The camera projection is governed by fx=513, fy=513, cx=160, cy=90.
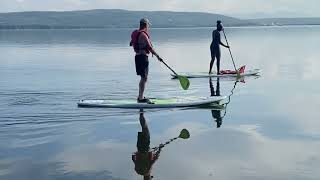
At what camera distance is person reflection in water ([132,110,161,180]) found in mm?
8398

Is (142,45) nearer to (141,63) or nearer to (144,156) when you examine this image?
(141,63)

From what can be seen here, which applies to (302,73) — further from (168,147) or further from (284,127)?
(168,147)

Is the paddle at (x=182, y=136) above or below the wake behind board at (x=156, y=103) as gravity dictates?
below

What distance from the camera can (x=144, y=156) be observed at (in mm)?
9367

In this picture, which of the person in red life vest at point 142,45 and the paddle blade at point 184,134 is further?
the person in red life vest at point 142,45

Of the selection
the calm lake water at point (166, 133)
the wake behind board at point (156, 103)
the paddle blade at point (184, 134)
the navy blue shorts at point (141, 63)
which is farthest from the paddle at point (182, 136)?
the navy blue shorts at point (141, 63)

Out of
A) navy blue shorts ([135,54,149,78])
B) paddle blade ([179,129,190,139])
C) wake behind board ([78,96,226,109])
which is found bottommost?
paddle blade ([179,129,190,139])

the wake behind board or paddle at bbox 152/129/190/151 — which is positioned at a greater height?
the wake behind board

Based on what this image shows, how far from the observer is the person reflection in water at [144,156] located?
840 cm

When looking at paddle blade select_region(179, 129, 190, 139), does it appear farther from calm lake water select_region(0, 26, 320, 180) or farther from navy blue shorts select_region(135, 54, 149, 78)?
navy blue shorts select_region(135, 54, 149, 78)

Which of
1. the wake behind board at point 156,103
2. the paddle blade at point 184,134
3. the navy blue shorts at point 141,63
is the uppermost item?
the navy blue shorts at point 141,63

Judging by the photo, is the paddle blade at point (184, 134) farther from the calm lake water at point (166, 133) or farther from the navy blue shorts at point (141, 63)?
the navy blue shorts at point (141, 63)

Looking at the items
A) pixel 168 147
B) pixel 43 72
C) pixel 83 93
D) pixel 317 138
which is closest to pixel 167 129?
pixel 168 147

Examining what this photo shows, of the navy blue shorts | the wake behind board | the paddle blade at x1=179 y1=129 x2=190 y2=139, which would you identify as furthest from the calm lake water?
the navy blue shorts
